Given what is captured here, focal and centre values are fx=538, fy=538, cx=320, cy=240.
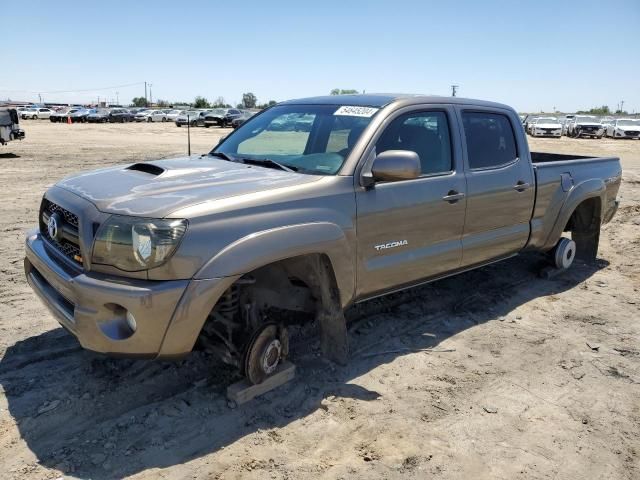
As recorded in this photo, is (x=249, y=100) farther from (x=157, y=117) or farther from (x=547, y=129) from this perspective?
(x=547, y=129)

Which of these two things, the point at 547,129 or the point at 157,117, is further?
the point at 157,117

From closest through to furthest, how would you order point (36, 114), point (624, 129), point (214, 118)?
1. point (624, 129)
2. point (214, 118)
3. point (36, 114)

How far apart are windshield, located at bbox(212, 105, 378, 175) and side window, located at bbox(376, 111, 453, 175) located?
0.21 m

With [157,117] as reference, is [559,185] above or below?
below

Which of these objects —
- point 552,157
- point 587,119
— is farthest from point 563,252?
point 587,119

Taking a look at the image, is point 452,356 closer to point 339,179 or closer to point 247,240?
point 339,179

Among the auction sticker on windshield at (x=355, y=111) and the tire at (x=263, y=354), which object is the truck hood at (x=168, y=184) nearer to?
the auction sticker on windshield at (x=355, y=111)

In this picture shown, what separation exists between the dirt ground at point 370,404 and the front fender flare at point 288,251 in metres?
0.75

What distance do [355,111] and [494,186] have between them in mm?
1465

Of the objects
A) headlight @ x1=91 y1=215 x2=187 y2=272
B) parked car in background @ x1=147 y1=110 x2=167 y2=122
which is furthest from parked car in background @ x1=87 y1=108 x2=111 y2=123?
headlight @ x1=91 y1=215 x2=187 y2=272

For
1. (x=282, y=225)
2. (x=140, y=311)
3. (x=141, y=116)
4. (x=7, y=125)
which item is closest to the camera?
(x=140, y=311)

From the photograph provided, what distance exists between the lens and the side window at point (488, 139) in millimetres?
4539

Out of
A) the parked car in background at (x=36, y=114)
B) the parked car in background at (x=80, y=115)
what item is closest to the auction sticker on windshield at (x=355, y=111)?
the parked car in background at (x=80, y=115)

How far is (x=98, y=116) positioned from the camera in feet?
175
